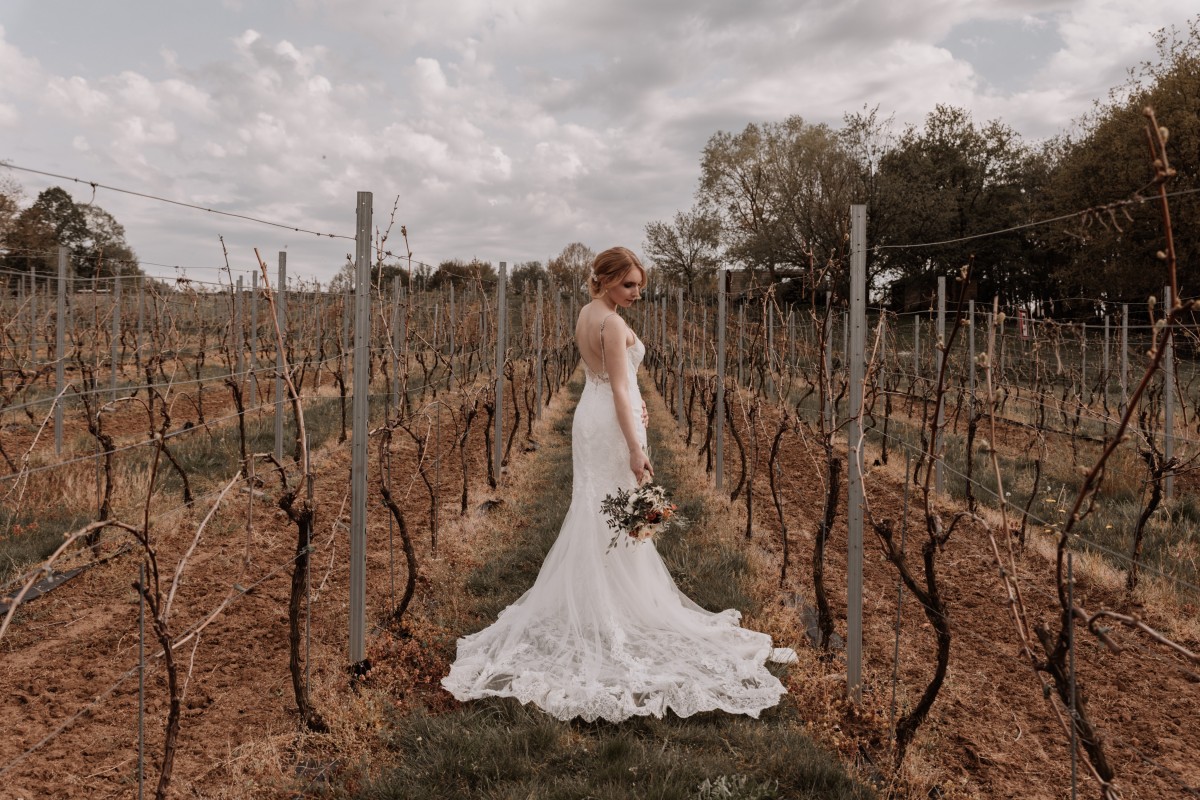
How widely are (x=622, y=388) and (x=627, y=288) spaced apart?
432mm

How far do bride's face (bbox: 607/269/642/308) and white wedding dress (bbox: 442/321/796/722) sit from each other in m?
0.26

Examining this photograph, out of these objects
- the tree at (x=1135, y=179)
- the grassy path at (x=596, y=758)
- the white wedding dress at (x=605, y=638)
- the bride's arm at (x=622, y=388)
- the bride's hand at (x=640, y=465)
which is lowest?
the grassy path at (x=596, y=758)

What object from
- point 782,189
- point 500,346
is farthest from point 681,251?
point 500,346

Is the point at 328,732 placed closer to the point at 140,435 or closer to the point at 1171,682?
the point at 1171,682

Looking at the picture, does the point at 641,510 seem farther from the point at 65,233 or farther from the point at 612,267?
the point at 65,233

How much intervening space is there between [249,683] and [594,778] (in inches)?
64.6

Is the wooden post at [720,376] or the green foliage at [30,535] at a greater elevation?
the wooden post at [720,376]

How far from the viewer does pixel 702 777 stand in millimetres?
2273

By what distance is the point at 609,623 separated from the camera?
3.06 metres

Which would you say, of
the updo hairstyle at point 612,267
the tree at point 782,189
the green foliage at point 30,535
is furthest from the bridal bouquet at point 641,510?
the tree at point 782,189

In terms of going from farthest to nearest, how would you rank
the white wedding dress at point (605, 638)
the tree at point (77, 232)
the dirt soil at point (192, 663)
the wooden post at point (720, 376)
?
the tree at point (77, 232) → the wooden post at point (720, 376) → the white wedding dress at point (605, 638) → the dirt soil at point (192, 663)

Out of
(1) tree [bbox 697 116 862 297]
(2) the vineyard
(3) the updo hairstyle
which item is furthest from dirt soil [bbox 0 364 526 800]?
(1) tree [bbox 697 116 862 297]

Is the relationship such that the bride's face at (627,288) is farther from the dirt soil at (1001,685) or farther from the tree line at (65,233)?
the tree line at (65,233)

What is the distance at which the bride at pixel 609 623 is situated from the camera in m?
2.74
